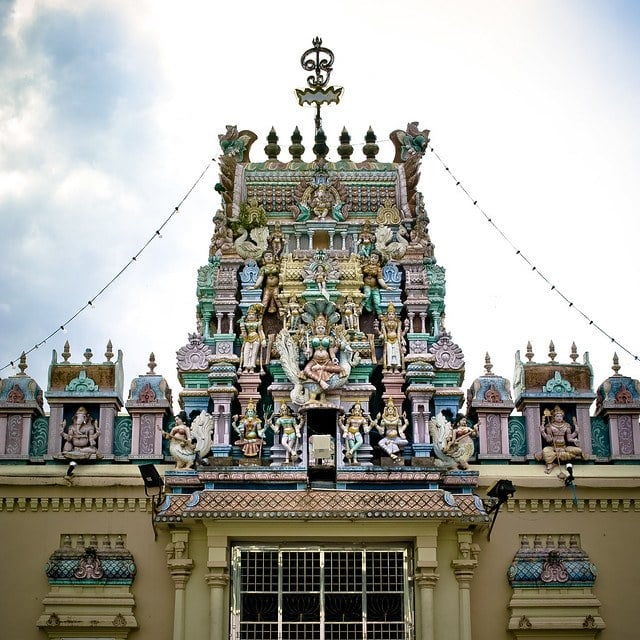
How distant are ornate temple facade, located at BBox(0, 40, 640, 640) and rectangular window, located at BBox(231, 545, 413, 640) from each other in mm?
34

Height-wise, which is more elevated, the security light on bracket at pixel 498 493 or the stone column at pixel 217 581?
the security light on bracket at pixel 498 493

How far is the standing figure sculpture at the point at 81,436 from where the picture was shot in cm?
2457

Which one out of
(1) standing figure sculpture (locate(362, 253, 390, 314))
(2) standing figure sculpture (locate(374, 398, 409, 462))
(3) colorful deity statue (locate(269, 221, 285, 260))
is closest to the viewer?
(2) standing figure sculpture (locate(374, 398, 409, 462))

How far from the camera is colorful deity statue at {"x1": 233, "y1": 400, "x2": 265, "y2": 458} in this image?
24.3m

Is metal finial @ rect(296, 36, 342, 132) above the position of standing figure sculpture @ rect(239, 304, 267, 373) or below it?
above

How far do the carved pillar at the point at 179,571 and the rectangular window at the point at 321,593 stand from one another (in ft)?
2.66

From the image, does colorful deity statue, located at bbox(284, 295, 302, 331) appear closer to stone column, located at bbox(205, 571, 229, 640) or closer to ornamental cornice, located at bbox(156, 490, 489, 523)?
ornamental cornice, located at bbox(156, 490, 489, 523)

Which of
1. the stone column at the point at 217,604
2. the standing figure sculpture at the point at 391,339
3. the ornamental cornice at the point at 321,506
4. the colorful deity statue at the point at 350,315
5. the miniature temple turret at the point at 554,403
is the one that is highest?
the colorful deity statue at the point at 350,315

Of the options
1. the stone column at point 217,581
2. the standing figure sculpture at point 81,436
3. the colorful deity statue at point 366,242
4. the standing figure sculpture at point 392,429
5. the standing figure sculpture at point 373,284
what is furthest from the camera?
the colorful deity statue at point 366,242

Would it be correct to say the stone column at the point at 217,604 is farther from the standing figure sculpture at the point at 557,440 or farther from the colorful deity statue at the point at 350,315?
the standing figure sculpture at the point at 557,440

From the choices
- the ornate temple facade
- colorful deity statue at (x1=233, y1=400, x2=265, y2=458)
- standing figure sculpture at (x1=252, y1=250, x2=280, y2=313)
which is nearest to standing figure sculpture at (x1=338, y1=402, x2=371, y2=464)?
the ornate temple facade

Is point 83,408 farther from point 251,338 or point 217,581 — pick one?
point 217,581

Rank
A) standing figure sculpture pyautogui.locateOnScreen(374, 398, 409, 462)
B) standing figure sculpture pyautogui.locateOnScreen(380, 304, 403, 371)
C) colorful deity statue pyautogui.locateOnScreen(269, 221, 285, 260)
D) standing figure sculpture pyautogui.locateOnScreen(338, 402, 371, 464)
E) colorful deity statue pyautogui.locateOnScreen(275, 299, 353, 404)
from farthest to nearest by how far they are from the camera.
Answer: colorful deity statue pyautogui.locateOnScreen(269, 221, 285, 260), standing figure sculpture pyautogui.locateOnScreen(380, 304, 403, 371), colorful deity statue pyautogui.locateOnScreen(275, 299, 353, 404), standing figure sculpture pyautogui.locateOnScreen(374, 398, 409, 462), standing figure sculpture pyautogui.locateOnScreen(338, 402, 371, 464)

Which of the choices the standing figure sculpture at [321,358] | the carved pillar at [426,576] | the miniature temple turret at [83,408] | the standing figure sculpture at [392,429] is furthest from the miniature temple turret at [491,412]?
the miniature temple turret at [83,408]
